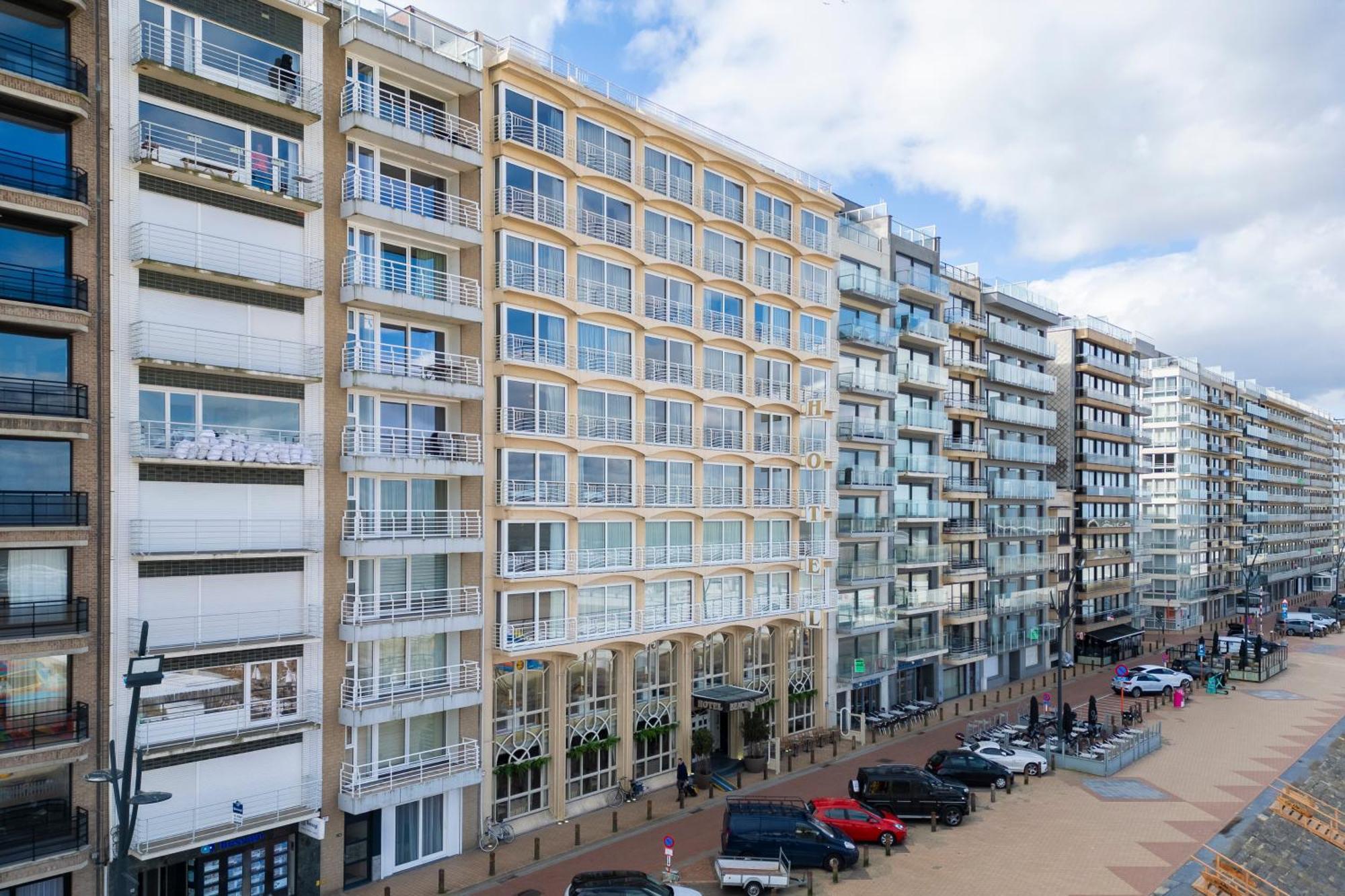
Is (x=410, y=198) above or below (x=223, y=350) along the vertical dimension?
above

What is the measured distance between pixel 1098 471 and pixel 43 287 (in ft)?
221

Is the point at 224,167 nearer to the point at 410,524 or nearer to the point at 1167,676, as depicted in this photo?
the point at 410,524

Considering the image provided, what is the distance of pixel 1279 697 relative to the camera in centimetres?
→ 5441


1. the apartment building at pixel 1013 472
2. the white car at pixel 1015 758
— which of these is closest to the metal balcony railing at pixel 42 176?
the white car at pixel 1015 758

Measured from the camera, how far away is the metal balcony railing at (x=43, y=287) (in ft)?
68.6

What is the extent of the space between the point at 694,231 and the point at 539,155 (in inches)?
338

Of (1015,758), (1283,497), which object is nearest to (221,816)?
(1015,758)

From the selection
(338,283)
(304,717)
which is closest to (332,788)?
(304,717)

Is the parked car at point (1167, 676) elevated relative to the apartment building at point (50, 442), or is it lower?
lower

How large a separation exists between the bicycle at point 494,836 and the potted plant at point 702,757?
8364mm

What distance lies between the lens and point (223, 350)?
79.6ft

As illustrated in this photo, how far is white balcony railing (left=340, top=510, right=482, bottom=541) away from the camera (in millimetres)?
26719

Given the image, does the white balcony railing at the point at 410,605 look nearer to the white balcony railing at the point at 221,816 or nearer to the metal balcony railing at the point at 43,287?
the white balcony railing at the point at 221,816

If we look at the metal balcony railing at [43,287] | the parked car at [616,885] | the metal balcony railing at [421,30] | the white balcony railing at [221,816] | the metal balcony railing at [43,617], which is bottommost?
the parked car at [616,885]
